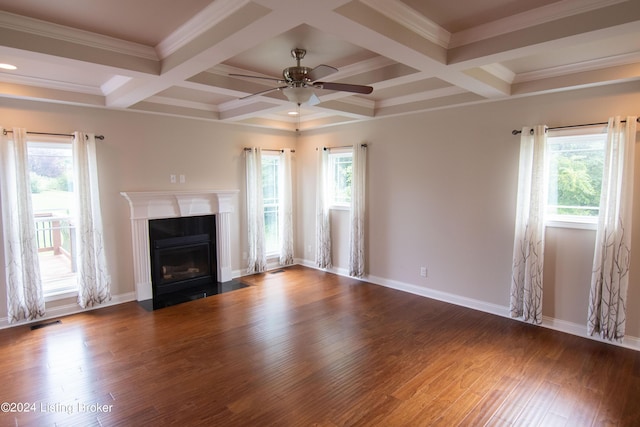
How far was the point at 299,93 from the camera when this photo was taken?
9.88 ft

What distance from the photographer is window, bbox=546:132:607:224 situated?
363 centimetres

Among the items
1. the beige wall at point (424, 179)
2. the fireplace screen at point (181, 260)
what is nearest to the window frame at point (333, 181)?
the beige wall at point (424, 179)

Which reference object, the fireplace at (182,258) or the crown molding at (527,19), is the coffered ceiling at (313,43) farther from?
the fireplace at (182,258)

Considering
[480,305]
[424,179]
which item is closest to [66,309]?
[424,179]

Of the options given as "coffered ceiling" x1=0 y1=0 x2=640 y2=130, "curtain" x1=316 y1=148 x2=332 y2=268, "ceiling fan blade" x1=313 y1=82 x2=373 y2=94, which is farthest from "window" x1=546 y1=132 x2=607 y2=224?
"curtain" x1=316 y1=148 x2=332 y2=268

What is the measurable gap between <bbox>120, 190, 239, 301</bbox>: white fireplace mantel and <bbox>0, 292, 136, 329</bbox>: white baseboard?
6.0 inches

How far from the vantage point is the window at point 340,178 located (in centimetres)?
599

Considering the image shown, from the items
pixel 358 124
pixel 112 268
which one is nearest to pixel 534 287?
pixel 358 124

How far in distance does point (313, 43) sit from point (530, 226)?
9.74 feet

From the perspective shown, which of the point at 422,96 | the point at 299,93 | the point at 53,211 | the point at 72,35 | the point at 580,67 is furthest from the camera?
the point at 422,96

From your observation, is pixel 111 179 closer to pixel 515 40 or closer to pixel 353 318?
pixel 353 318

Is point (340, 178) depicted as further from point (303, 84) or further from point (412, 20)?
point (412, 20)

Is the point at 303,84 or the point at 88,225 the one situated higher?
the point at 303,84

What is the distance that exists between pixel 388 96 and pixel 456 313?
9.69 feet
